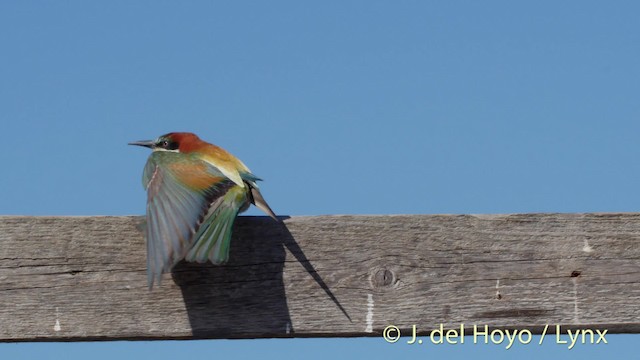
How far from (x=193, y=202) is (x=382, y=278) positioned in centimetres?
66

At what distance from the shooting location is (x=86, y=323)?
2.43 m

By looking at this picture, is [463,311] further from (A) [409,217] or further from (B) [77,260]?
(B) [77,260]

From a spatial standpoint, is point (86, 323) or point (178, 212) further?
point (178, 212)

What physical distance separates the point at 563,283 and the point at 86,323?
52.4 inches

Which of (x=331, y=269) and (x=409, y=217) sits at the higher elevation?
(x=409, y=217)

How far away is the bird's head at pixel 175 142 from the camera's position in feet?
11.0

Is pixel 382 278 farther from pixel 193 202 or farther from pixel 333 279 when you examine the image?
pixel 193 202

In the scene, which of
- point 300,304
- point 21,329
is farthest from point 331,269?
point 21,329

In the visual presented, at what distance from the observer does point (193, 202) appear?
107 inches

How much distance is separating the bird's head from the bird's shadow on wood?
89 centimetres

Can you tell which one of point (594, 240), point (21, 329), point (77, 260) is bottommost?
point (21, 329)

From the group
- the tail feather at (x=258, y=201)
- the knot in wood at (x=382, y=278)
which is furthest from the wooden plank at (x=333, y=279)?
the tail feather at (x=258, y=201)

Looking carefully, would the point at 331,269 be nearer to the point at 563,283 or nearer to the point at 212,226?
the point at 212,226

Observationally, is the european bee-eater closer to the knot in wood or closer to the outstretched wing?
the outstretched wing
